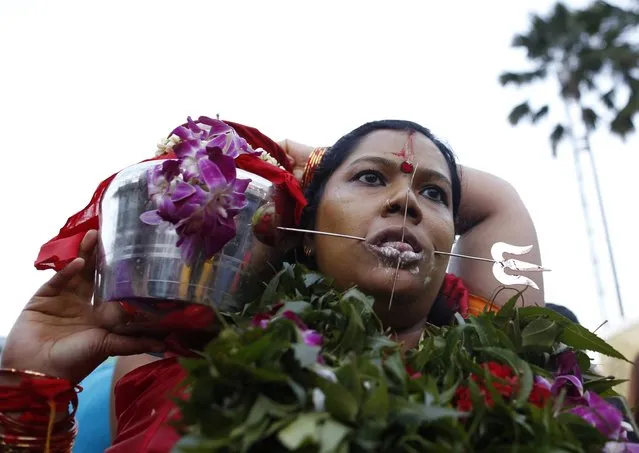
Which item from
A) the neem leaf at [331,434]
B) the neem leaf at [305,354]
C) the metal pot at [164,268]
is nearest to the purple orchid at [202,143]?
the metal pot at [164,268]

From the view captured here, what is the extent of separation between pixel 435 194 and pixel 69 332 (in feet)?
4.47

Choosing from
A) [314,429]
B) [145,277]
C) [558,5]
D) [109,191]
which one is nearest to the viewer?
[314,429]

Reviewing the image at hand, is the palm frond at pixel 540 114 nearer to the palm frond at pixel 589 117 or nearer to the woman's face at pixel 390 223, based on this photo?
the palm frond at pixel 589 117

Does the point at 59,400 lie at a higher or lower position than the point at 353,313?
lower

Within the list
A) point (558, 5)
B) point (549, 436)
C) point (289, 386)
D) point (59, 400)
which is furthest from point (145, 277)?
point (558, 5)

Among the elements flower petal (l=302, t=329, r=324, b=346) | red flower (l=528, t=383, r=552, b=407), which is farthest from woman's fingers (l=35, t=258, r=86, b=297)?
red flower (l=528, t=383, r=552, b=407)

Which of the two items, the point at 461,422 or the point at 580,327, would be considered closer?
the point at 461,422

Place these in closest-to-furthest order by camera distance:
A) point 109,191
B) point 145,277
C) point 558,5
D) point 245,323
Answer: point 245,323 → point 145,277 → point 109,191 → point 558,5

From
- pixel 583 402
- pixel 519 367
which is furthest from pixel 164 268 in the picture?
pixel 583 402

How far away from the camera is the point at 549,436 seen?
1.54 m

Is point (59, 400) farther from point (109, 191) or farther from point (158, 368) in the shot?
point (109, 191)

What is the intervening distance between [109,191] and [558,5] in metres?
28.5

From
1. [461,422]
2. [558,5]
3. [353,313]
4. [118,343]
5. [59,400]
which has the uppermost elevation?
[558,5]

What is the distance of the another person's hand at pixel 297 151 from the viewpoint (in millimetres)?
3098
